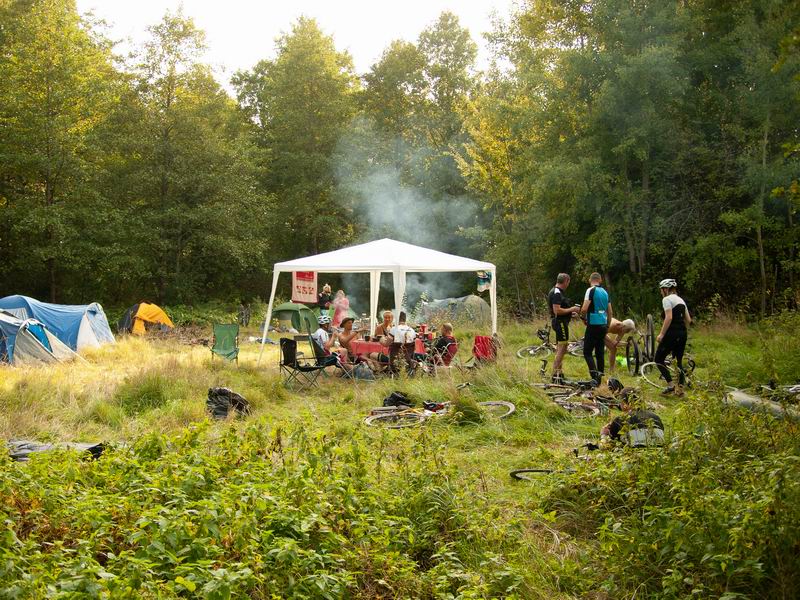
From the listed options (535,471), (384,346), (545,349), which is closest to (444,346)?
(384,346)

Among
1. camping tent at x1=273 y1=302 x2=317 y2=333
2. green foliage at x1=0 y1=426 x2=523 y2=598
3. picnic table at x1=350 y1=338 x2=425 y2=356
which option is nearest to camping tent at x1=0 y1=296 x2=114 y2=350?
camping tent at x1=273 y1=302 x2=317 y2=333

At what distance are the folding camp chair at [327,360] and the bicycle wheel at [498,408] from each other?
2.81 meters

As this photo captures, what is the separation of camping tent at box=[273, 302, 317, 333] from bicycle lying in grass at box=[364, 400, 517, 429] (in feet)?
38.9

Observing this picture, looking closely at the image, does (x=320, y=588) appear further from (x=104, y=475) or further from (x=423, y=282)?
(x=423, y=282)

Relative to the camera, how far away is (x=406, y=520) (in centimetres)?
387

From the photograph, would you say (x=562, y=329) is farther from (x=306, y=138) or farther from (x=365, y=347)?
(x=306, y=138)

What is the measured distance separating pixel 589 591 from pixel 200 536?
1.83 m

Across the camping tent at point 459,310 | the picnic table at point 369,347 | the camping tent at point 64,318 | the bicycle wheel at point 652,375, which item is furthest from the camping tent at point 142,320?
the bicycle wheel at point 652,375

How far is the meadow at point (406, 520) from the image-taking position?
298 centimetres

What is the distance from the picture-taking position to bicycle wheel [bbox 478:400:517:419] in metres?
7.33

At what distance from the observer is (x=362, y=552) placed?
Result: 3391 millimetres

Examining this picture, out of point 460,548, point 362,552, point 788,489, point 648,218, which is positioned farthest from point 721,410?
point 648,218

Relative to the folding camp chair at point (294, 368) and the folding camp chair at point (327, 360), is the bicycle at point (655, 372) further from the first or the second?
the folding camp chair at point (294, 368)

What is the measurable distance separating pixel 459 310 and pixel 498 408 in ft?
33.0
